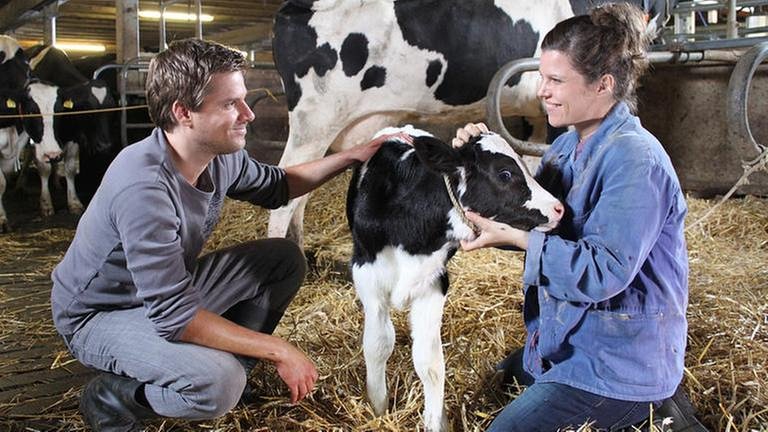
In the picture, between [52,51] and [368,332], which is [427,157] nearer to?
[368,332]

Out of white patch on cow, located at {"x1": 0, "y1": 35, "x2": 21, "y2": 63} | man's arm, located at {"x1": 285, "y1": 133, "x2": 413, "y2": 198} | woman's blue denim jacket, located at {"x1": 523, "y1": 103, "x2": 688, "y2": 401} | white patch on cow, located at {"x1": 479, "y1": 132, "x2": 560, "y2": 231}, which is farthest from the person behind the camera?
white patch on cow, located at {"x1": 0, "y1": 35, "x2": 21, "y2": 63}

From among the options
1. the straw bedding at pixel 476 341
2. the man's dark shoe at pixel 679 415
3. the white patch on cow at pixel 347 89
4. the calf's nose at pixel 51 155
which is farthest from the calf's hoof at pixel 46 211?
the man's dark shoe at pixel 679 415

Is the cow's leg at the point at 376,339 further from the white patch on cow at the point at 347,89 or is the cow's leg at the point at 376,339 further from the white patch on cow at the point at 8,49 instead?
the white patch on cow at the point at 8,49

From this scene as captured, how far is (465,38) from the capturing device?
530 cm

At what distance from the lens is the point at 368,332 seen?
2.89 metres

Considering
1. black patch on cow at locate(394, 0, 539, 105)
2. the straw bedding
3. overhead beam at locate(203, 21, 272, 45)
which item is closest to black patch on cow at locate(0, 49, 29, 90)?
the straw bedding

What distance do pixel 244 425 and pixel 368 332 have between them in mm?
566

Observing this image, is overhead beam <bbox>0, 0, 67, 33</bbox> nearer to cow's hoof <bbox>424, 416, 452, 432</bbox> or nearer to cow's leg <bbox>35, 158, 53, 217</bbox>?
cow's leg <bbox>35, 158, 53, 217</bbox>

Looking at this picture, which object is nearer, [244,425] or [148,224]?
[148,224]

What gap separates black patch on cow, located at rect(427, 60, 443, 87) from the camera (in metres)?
5.21

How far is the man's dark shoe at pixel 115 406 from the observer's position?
99.8 inches

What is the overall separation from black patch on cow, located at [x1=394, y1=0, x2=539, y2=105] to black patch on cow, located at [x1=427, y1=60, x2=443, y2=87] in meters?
0.06

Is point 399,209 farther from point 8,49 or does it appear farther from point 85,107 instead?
point 8,49

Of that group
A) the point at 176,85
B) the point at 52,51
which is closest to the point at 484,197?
the point at 176,85
